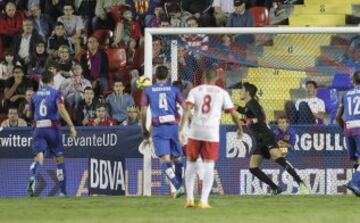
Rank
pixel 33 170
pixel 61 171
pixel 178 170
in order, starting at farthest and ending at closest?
pixel 61 171, pixel 33 170, pixel 178 170

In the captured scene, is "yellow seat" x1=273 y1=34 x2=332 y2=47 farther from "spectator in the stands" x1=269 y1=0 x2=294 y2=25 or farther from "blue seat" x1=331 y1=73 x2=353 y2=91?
"spectator in the stands" x1=269 y1=0 x2=294 y2=25

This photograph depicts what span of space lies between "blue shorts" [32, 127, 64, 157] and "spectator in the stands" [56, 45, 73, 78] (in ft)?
15.2

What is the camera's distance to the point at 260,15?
28328 millimetres

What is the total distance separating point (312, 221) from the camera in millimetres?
16297

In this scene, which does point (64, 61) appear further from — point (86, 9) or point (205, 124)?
point (205, 124)

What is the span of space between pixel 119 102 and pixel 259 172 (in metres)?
4.41

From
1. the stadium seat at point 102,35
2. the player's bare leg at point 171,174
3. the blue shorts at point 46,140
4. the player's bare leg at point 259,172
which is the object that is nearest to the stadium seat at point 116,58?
the stadium seat at point 102,35

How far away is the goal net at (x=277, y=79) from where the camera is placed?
2402 cm

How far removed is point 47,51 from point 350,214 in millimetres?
12524

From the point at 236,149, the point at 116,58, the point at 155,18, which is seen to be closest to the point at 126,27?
the point at 155,18

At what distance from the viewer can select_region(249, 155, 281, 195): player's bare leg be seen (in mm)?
22672

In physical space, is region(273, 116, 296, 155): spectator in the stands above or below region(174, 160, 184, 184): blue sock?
above

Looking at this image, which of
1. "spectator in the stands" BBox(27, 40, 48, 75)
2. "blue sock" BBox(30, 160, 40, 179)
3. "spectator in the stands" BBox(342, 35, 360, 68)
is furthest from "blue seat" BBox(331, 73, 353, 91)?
"spectator in the stands" BBox(27, 40, 48, 75)

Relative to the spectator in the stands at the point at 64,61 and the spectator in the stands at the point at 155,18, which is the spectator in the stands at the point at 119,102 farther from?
the spectator in the stands at the point at 155,18
